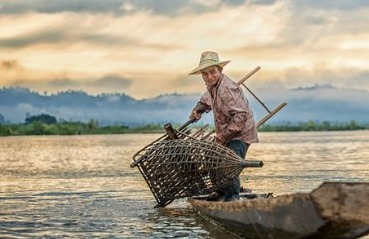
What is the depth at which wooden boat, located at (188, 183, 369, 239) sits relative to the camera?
291 inches

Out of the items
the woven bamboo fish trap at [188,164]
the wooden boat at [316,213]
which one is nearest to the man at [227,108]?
the woven bamboo fish trap at [188,164]

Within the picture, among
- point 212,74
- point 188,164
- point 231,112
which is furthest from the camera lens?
point 188,164

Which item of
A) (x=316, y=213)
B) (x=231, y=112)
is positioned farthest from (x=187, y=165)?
(x=316, y=213)

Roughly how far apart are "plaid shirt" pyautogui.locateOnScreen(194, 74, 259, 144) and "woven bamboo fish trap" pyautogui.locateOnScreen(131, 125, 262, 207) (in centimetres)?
27

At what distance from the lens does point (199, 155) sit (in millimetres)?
11500

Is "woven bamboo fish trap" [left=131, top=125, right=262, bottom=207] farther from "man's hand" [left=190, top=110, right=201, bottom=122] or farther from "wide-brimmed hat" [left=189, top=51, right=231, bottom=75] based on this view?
"wide-brimmed hat" [left=189, top=51, right=231, bottom=75]

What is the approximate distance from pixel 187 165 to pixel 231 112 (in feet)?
4.23

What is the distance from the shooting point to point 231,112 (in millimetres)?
11055

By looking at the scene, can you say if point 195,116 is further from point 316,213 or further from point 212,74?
point 316,213

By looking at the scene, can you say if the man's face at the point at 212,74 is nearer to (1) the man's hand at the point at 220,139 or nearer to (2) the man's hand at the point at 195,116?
(1) the man's hand at the point at 220,139

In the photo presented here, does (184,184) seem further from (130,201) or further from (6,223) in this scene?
(130,201)

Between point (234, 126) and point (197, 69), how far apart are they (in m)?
0.92

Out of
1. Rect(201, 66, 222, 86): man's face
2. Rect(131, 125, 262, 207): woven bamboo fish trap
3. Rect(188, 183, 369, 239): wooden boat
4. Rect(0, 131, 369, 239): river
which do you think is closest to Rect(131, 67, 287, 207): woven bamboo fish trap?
Rect(131, 125, 262, 207): woven bamboo fish trap

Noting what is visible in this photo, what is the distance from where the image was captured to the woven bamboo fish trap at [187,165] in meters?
11.0
